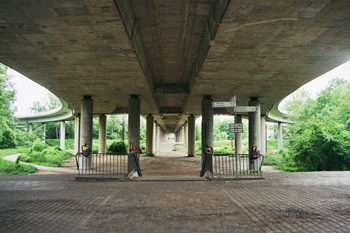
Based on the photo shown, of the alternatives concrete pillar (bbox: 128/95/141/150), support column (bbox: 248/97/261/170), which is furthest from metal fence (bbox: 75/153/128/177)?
support column (bbox: 248/97/261/170)

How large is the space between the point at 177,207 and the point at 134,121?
13216 mm

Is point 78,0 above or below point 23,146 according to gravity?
above

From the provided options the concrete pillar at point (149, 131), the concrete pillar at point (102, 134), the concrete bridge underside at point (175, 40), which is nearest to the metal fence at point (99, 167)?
the concrete bridge underside at point (175, 40)

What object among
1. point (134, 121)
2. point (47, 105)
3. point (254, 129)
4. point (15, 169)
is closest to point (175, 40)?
point (134, 121)

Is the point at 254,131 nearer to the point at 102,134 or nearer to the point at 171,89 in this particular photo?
the point at 171,89

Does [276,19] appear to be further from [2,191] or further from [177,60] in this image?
[2,191]

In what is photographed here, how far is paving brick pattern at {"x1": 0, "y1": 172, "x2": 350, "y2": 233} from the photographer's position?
5.28 meters

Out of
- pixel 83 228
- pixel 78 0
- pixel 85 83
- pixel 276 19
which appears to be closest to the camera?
pixel 83 228

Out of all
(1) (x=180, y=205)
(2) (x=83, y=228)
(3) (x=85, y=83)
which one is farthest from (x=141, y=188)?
(3) (x=85, y=83)

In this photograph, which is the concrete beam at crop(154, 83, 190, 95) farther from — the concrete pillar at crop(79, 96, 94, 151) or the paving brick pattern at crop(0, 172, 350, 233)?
the paving brick pattern at crop(0, 172, 350, 233)

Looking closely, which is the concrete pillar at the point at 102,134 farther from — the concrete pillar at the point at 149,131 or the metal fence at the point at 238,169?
the metal fence at the point at 238,169

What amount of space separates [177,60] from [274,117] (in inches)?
1486

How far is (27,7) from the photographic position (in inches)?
269

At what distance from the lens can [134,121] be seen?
63.7 ft
